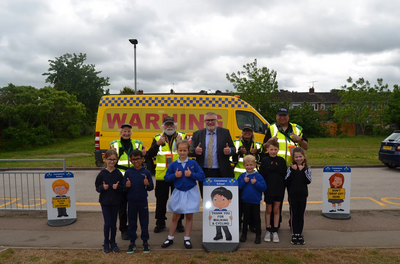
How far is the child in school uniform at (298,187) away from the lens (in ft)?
14.2

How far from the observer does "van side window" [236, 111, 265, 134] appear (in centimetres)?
1073

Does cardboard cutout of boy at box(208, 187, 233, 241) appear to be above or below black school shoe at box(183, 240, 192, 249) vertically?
above

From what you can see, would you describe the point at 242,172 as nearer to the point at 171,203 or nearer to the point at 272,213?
the point at 272,213

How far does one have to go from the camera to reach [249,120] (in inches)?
425

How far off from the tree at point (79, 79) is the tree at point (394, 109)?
1495 inches

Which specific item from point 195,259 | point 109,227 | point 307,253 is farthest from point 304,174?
point 109,227

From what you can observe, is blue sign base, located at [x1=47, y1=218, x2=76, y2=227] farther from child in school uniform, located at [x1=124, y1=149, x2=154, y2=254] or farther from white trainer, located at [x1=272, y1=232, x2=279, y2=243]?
white trainer, located at [x1=272, y1=232, x2=279, y2=243]

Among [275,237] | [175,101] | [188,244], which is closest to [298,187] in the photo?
[275,237]

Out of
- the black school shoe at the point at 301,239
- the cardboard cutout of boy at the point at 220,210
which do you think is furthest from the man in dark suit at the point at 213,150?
the black school shoe at the point at 301,239

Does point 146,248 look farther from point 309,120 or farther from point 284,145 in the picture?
point 309,120

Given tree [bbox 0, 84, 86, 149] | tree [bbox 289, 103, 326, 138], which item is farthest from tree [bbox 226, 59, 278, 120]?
tree [bbox 0, 84, 86, 149]

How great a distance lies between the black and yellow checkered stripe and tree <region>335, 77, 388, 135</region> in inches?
1360

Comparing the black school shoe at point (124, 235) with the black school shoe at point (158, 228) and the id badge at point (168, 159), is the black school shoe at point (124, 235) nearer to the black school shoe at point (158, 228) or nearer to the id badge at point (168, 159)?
the black school shoe at point (158, 228)

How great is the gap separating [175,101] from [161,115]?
2.31 feet
